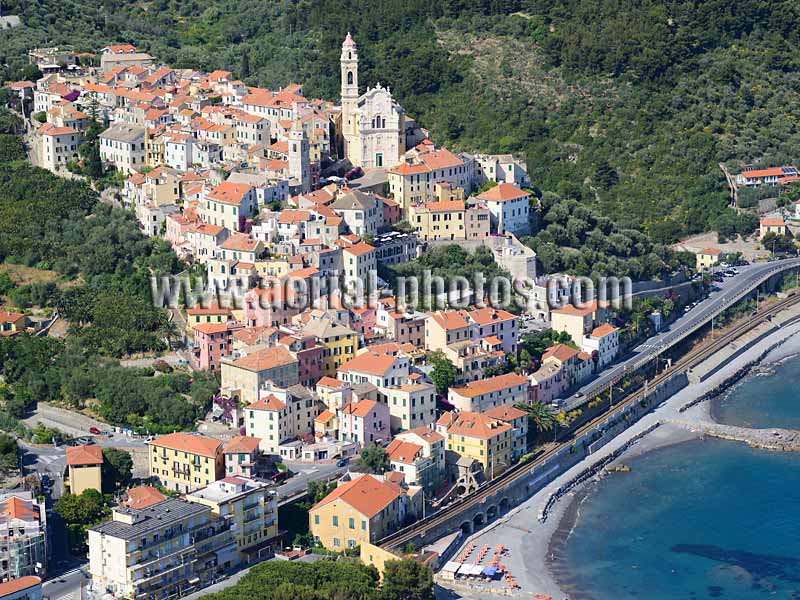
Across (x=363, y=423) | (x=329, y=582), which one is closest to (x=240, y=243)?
(x=363, y=423)

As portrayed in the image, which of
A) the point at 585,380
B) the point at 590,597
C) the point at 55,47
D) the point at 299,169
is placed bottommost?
the point at 590,597

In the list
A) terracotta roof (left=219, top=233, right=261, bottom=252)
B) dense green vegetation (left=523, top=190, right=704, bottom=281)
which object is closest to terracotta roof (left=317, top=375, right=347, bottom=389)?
terracotta roof (left=219, top=233, right=261, bottom=252)

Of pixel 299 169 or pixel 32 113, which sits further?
pixel 32 113

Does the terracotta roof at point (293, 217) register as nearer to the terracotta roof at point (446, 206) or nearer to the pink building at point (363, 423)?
the terracotta roof at point (446, 206)

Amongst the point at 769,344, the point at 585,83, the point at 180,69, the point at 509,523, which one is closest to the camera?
the point at 509,523

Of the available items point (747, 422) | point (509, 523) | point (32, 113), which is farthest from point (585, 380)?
point (32, 113)

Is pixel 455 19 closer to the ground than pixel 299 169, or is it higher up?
higher up

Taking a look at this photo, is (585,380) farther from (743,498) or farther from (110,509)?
(110,509)
